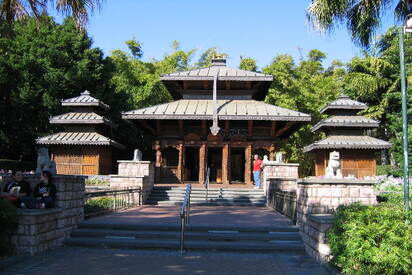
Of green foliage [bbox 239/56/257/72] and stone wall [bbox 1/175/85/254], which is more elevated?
green foliage [bbox 239/56/257/72]

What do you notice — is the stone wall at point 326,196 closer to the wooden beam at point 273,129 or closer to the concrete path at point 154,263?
the concrete path at point 154,263

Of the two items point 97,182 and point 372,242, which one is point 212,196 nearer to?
point 97,182

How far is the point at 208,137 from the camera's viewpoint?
23.3 m

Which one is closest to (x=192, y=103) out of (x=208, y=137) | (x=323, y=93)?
(x=208, y=137)

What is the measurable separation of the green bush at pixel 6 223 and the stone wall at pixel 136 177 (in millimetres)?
8622

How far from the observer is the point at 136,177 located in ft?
55.5

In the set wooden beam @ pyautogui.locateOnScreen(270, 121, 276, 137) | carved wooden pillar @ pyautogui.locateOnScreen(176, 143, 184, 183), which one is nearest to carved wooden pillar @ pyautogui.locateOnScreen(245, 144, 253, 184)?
wooden beam @ pyautogui.locateOnScreen(270, 121, 276, 137)

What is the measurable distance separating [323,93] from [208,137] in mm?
18440

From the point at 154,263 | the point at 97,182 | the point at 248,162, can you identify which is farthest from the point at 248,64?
the point at 154,263

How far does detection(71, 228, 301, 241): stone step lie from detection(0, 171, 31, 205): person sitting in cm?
157

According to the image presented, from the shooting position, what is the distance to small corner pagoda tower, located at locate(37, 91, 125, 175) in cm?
2375

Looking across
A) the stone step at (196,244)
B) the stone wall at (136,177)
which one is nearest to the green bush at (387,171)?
the stone wall at (136,177)

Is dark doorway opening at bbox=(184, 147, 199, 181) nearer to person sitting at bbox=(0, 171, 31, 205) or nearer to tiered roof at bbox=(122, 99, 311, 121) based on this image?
tiered roof at bbox=(122, 99, 311, 121)

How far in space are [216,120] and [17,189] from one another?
44.0ft
